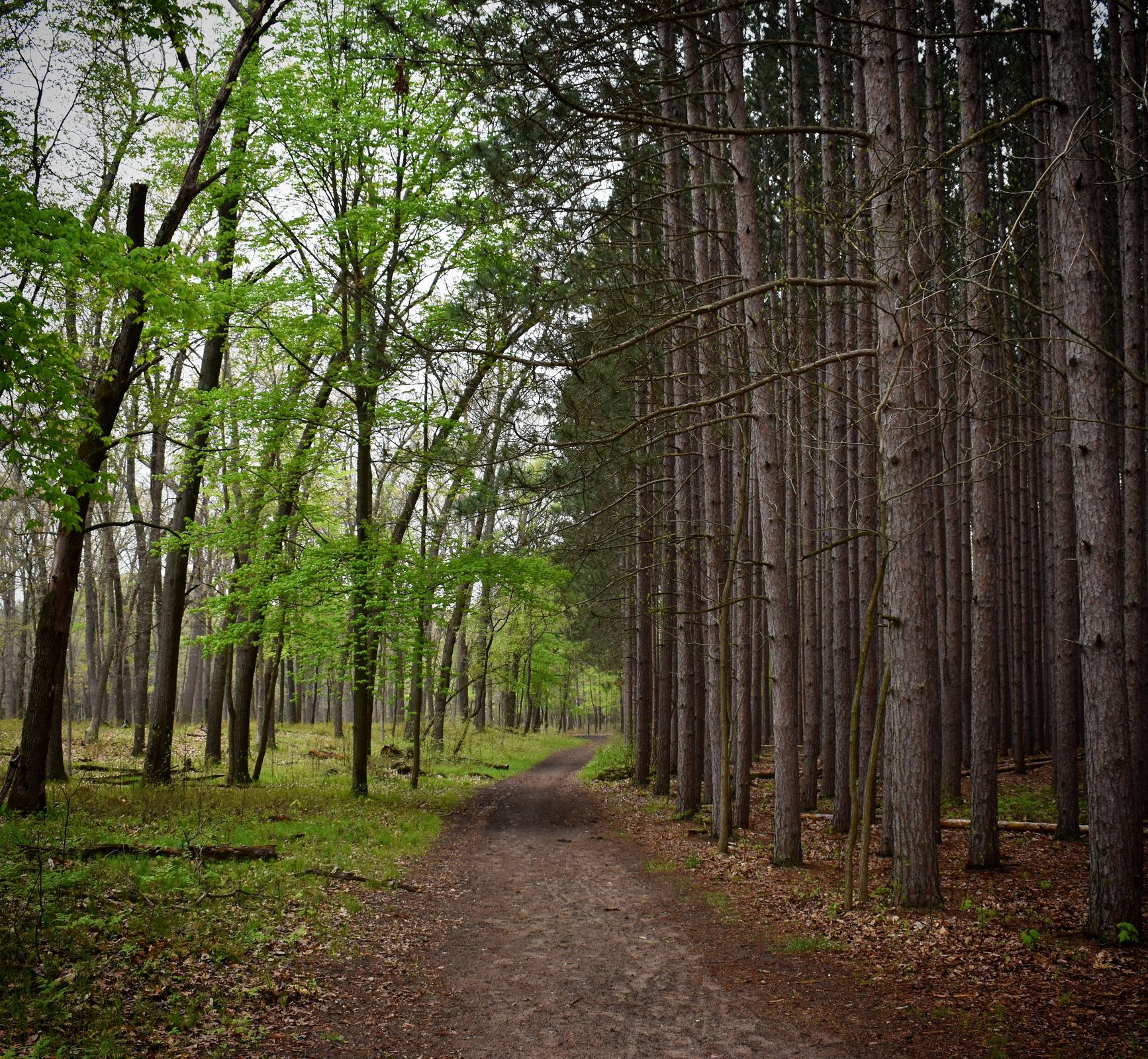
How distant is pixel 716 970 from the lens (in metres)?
6.28

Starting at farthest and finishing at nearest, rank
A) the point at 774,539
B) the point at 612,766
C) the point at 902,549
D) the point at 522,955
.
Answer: the point at 612,766, the point at 774,539, the point at 902,549, the point at 522,955

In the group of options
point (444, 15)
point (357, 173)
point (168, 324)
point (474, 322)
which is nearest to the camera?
point (444, 15)

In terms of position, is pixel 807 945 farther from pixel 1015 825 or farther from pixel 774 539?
pixel 1015 825

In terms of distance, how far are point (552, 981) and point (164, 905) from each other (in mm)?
3339

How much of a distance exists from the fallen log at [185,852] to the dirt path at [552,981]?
1641mm

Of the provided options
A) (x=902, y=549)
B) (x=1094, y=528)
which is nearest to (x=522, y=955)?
(x=902, y=549)

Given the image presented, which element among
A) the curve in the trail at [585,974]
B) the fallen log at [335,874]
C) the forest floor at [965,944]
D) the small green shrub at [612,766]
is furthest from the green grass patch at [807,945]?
the small green shrub at [612,766]

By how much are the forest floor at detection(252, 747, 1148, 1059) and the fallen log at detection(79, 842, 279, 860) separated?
165cm

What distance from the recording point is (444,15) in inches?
272

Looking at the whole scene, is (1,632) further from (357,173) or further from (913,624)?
Answer: (913,624)

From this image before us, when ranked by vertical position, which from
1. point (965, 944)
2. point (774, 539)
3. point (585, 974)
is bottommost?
point (585, 974)

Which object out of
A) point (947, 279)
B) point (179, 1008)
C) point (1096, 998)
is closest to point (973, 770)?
point (1096, 998)

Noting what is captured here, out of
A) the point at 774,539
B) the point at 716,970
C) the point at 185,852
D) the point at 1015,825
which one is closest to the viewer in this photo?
the point at 716,970

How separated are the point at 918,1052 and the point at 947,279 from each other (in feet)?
15.7
